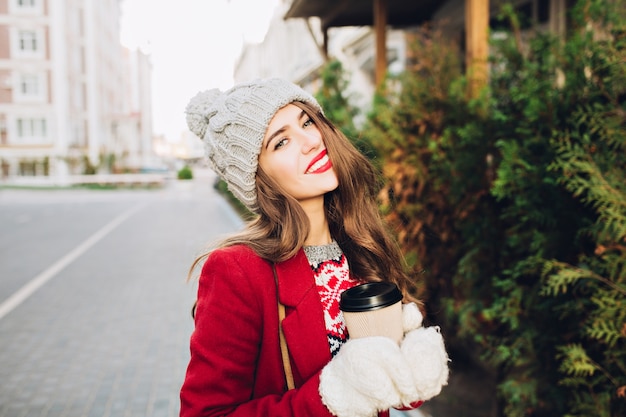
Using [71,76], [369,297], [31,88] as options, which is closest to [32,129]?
[31,88]

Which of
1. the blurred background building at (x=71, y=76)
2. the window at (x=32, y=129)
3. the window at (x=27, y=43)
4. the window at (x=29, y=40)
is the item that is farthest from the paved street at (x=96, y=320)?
the window at (x=29, y=40)

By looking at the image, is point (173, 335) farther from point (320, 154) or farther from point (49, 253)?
point (49, 253)

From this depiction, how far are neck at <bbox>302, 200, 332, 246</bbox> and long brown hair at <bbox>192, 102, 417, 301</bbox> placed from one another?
76 mm

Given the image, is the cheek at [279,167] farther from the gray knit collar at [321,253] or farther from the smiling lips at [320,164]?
the gray knit collar at [321,253]

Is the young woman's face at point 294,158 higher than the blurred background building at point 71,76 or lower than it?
lower

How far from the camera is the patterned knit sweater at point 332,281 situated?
167 cm

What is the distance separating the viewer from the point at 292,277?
164cm

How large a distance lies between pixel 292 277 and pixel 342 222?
0.43 m

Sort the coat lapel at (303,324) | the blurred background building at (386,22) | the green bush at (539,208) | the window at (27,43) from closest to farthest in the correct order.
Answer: the coat lapel at (303,324)
the green bush at (539,208)
the blurred background building at (386,22)
the window at (27,43)

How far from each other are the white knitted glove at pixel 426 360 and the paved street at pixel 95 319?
49.8 inches

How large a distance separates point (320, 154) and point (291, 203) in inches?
7.3

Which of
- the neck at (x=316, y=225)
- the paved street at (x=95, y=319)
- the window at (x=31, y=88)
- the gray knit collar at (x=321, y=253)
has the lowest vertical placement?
the paved street at (x=95, y=319)

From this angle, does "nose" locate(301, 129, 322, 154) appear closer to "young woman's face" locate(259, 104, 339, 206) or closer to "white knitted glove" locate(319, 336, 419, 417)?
"young woman's face" locate(259, 104, 339, 206)

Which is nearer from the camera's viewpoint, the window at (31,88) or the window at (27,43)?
the window at (31,88)
